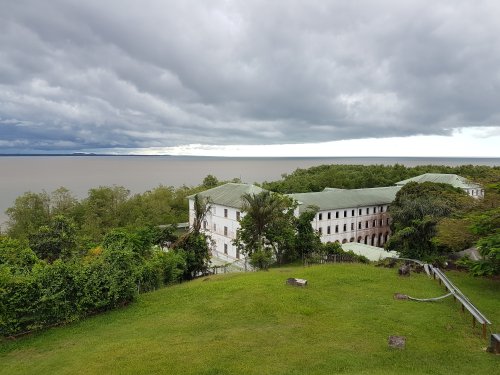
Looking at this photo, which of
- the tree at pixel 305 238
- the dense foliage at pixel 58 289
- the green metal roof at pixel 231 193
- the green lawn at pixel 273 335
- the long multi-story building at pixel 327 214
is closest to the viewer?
the green lawn at pixel 273 335

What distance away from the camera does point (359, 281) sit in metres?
21.1

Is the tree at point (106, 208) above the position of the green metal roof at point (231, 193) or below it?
below

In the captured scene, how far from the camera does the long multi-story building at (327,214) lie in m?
52.6

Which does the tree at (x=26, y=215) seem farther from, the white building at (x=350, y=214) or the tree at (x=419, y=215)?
the tree at (x=419, y=215)

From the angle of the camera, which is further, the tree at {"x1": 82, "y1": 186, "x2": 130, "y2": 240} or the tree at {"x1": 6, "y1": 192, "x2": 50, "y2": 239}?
the tree at {"x1": 82, "y1": 186, "x2": 130, "y2": 240}

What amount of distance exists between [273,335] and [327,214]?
45.6 metres

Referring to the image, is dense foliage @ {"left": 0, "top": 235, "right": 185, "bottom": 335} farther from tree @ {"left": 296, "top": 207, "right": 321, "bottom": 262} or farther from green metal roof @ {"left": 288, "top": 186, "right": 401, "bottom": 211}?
green metal roof @ {"left": 288, "top": 186, "right": 401, "bottom": 211}

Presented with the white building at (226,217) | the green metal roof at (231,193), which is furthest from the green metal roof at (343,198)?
the white building at (226,217)

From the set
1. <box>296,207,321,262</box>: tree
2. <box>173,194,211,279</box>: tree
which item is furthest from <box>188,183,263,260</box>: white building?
<box>173,194,211,279</box>: tree

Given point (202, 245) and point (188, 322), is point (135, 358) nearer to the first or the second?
point (188, 322)

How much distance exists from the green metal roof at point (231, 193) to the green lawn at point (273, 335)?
31.3 m

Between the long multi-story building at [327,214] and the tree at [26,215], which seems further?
the tree at [26,215]

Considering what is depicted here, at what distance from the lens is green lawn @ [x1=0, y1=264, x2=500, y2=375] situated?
38.3 ft

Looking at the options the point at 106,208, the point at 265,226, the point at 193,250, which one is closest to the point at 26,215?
the point at 106,208
